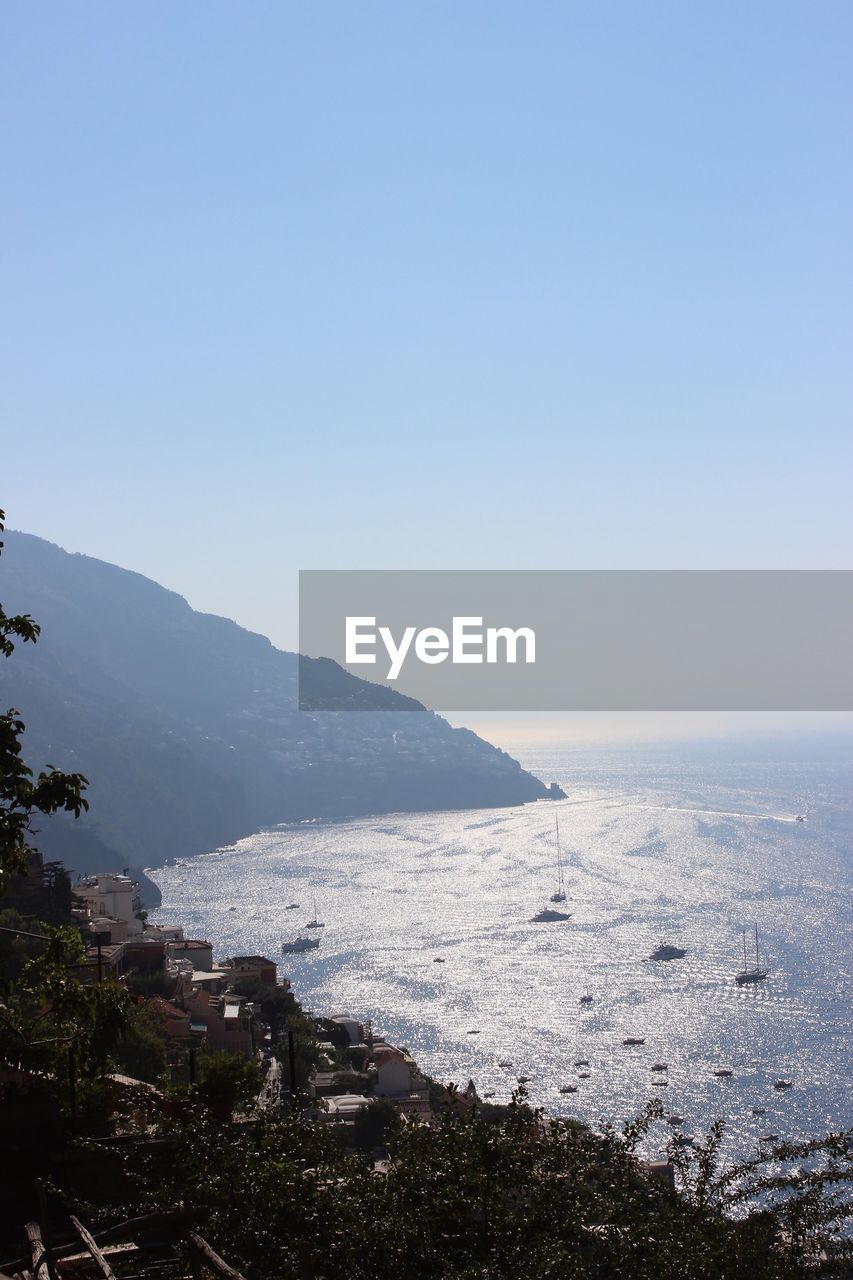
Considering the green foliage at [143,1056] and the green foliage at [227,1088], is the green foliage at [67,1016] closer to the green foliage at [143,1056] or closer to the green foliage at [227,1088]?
the green foliage at [227,1088]

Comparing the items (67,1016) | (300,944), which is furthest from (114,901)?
(67,1016)

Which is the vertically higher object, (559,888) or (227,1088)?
(227,1088)

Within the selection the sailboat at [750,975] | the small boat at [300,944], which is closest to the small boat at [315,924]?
the small boat at [300,944]

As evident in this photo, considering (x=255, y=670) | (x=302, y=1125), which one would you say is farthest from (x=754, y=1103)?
(x=255, y=670)

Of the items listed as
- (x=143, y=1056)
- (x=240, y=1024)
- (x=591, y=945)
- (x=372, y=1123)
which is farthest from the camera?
(x=591, y=945)

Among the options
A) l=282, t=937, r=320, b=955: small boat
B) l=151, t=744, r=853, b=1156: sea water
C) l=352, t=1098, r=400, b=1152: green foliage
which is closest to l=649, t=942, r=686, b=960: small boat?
l=151, t=744, r=853, b=1156: sea water

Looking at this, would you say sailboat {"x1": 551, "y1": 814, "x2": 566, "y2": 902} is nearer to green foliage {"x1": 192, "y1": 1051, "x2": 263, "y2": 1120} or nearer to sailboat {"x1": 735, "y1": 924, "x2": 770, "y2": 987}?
sailboat {"x1": 735, "y1": 924, "x2": 770, "y2": 987}

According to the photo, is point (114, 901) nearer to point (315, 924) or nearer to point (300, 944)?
point (300, 944)
